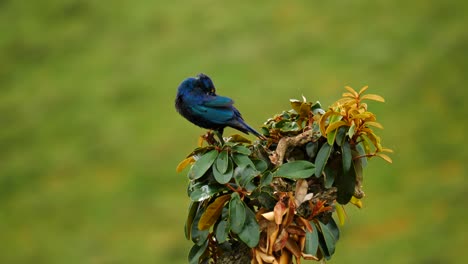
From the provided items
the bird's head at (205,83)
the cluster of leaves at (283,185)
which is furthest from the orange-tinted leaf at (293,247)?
the bird's head at (205,83)

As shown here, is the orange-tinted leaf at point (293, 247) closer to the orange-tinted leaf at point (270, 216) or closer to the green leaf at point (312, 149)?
the orange-tinted leaf at point (270, 216)

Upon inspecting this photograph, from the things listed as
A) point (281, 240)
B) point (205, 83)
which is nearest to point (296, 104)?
point (205, 83)

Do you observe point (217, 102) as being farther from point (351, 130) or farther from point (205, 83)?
point (351, 130)

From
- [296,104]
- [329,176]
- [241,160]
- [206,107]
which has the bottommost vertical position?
[329,176]

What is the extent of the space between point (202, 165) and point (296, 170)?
301 millimetres

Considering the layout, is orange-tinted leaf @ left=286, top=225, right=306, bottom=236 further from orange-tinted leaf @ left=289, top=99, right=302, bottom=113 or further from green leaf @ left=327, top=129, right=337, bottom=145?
orange-tinted leaf @ left=289, top=99, right=302, bottom=113

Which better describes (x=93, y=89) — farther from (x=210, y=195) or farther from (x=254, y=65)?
(x=210, y=195)

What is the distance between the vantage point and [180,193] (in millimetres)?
6047

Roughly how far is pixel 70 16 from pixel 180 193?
9.68ft

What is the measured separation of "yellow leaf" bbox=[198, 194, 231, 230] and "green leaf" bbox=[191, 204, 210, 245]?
0.05 m

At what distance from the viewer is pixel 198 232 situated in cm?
245

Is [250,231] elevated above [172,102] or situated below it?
below

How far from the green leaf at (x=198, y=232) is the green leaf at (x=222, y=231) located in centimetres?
6

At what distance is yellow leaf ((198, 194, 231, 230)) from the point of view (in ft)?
7.73
